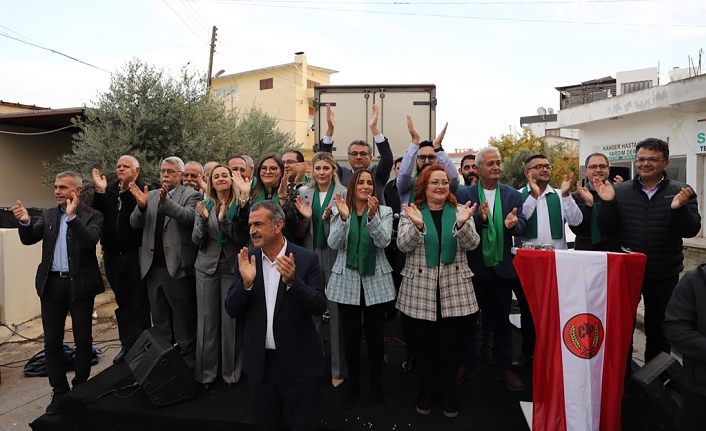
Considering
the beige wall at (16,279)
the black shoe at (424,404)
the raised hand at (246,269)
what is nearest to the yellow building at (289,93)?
the beige wall at (16,279)

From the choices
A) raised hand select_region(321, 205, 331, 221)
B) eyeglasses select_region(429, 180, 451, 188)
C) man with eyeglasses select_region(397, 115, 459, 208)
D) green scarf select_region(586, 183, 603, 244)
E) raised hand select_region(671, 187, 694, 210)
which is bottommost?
green scarf select_region(586, 183, 603, 244)

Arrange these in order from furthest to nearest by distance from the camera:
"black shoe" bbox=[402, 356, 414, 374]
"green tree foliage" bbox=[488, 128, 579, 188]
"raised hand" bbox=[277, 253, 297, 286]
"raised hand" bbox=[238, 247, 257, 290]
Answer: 1. "green tree foliage" bbox=[488, 128, 579, 188]
2. "black shoe" bbox=[402, 356, 414, 374]
3. "raised hand" bbox=[238, 247, 257, 290]
4. "raised hand" bbox=[277, 253, 297, 286]

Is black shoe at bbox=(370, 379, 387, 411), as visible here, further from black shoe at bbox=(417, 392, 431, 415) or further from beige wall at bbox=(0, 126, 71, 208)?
beige wall at bbox=(0, 126, 71, 208)

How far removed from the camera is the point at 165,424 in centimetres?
345

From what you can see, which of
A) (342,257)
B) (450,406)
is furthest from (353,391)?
(342,257)

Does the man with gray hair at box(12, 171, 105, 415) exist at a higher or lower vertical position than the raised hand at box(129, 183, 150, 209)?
lower

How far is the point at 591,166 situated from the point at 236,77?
30.5 metres

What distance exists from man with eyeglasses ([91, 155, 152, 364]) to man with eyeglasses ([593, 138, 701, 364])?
4484 mm

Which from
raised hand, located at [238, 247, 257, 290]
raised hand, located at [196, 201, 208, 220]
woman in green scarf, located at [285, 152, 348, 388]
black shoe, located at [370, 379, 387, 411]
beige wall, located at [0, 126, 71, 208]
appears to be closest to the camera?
raised hand, located at [238, 247, 257, 290]

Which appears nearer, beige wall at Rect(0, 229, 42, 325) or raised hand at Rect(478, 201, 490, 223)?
raised hand at Rect(478, 201, 490, 223)

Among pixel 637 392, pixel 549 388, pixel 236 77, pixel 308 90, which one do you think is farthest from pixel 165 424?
pixel 236 77

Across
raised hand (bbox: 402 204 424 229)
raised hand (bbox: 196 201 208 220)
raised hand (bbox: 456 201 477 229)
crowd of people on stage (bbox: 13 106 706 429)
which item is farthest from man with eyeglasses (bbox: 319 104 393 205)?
raised hand (bbox: 196 201 208 220)

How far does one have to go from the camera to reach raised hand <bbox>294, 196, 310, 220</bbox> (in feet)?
11.9

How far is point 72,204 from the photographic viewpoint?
392 cm
